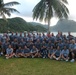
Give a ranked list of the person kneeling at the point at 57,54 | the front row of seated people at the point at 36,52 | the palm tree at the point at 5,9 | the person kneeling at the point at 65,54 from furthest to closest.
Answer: the palm tree at the point at 5,9 < the front row of seated people at the point at 36,52 < the person kneeling at the point at 57,54 < the person kneeling at the point at 65,54

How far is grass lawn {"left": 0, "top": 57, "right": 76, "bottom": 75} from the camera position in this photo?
1285 centimetres

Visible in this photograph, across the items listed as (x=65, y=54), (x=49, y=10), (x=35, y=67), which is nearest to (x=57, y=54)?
(x=65, y=54)

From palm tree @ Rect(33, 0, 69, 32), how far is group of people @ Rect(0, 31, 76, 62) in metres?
8.80

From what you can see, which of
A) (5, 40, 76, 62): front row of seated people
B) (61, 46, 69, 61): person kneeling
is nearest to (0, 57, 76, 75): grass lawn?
(61, 46, 69, 61): person kneeling

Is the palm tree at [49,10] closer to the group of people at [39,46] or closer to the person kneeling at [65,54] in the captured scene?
the group of people at [39,46]

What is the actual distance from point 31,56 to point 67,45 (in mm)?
3034

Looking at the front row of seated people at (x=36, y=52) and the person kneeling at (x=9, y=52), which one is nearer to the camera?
the front row of seated people at (x=36, y=52)

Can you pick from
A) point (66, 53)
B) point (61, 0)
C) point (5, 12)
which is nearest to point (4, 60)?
point (66, 53)

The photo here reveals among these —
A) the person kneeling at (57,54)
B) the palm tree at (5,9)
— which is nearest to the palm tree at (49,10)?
the palm tree at (5,9)

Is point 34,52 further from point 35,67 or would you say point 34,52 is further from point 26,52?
point 35,67

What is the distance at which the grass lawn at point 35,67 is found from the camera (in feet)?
42.2

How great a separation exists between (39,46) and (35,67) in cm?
373

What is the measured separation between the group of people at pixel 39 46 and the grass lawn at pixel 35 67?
0.83 meters

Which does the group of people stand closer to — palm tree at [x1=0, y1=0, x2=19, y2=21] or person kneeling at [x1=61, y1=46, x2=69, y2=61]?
person kneeling at [x1=61, y1=46, x2=69, y2=61]
